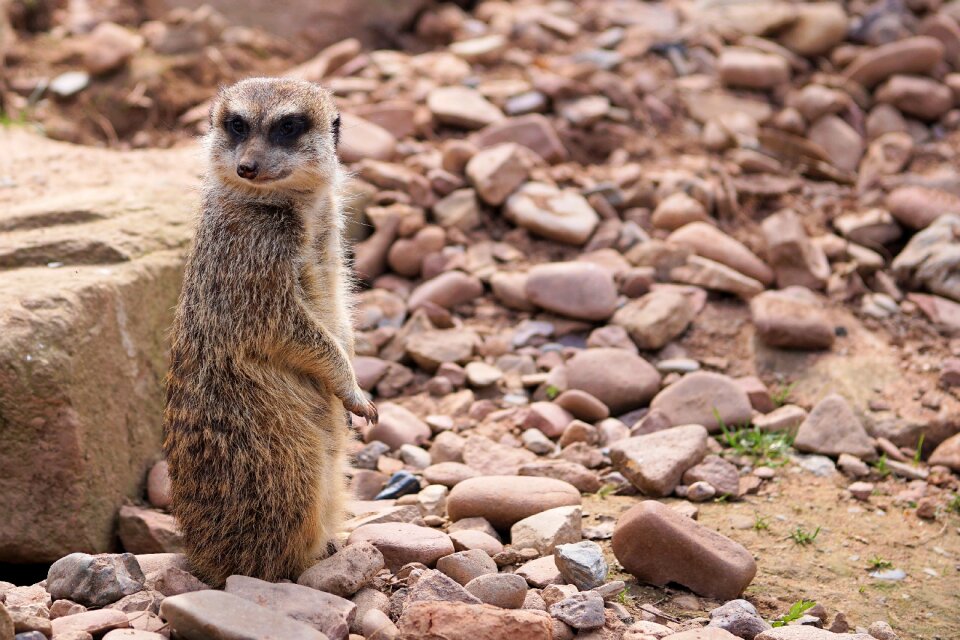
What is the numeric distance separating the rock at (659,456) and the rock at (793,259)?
169 cm

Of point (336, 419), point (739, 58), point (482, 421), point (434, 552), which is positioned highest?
point (739, 58)

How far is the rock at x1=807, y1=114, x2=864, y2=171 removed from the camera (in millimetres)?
7000

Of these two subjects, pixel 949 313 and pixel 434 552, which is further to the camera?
pixel 949 313

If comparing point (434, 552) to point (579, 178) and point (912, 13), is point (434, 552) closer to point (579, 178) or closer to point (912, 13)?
point (579, 178)

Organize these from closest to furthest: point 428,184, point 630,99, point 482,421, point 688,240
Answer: point 482,421 < point 688,240 < point 428,184 < point 630,99

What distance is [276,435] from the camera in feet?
11.5

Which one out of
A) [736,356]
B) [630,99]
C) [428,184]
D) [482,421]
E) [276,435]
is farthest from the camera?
[630,99]

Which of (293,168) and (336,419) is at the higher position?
(293,168)

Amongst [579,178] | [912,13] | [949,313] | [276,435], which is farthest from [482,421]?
[912,13]

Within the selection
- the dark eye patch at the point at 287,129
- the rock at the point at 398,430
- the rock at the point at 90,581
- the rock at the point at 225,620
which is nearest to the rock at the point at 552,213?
the rock at the point at 398,430

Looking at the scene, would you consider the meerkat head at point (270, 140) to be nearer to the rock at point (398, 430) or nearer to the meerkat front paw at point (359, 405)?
the meerkat front paw at point (359, 405)

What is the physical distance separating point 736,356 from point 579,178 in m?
1.72

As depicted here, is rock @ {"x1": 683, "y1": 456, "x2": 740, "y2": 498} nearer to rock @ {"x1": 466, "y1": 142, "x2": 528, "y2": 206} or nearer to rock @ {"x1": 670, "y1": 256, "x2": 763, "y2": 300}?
rock @ {"x1": 670, "y1": 256, "x2": 763, "y2": 300}

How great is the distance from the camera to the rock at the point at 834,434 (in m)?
4.64
